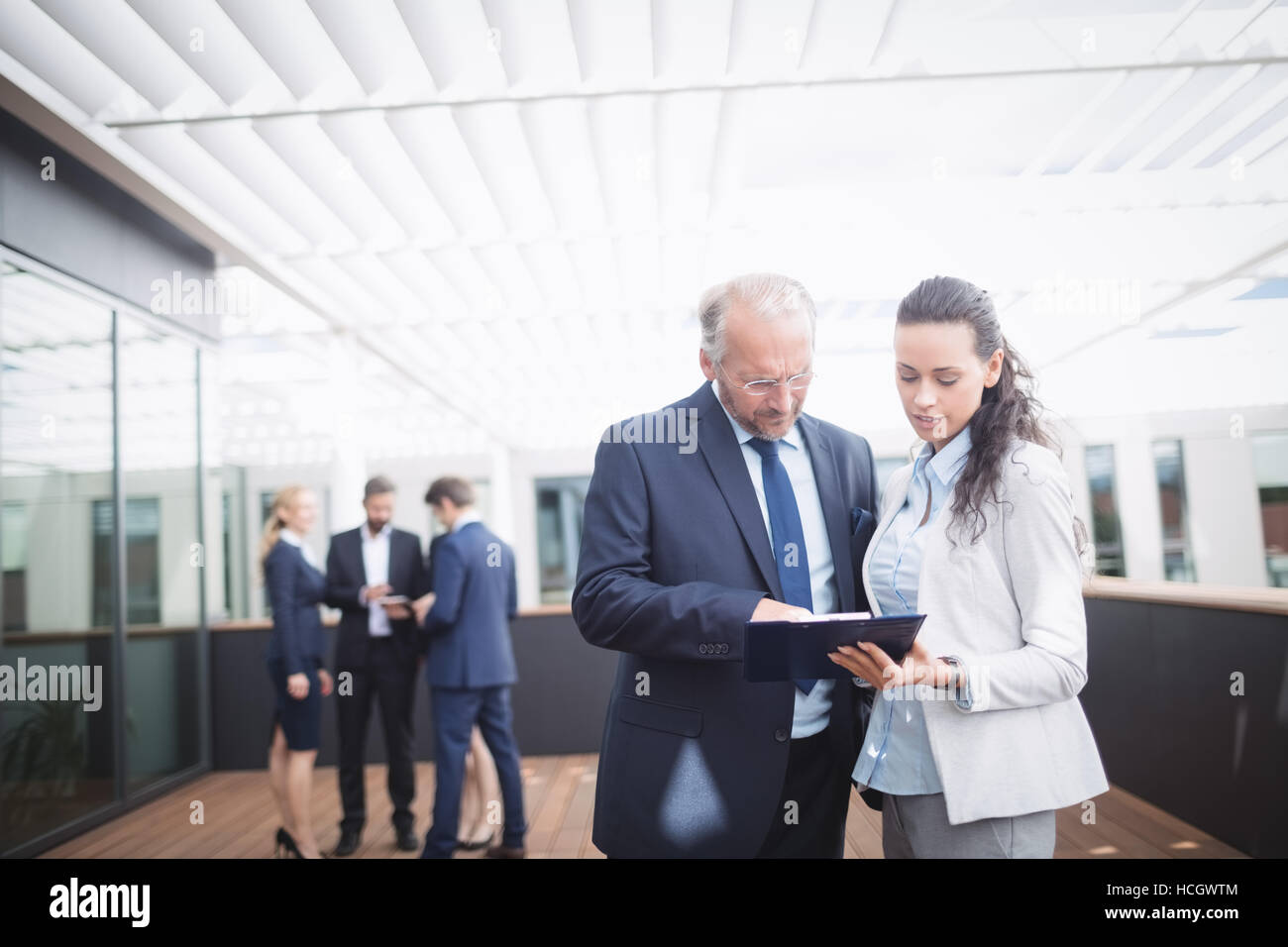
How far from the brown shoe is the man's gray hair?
9.94 feet

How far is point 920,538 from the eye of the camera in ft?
5.00

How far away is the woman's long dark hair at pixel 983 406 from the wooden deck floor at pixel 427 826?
269 cm

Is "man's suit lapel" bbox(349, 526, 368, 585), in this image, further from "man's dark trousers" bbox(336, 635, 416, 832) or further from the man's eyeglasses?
the man's eyeglasses

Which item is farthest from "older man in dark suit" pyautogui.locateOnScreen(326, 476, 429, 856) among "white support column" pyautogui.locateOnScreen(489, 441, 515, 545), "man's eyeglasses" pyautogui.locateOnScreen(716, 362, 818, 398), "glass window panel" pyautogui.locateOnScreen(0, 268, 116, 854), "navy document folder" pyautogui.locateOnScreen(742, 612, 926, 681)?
"white support column" pyautogui.locateOnScreen(489, 441, 515, 545)

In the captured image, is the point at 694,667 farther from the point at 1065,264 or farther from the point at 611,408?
the point at 611,408

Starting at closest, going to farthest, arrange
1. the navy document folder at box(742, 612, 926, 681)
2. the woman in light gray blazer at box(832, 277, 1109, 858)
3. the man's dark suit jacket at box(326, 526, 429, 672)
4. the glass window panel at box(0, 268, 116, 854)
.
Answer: the navy document folder at box(742, 612, 926, 681) < the woman in light gray blazer at box(832, 277, 1109, 858) < the glass window panel at box(0, 268, 116, 854) < the man's dark suit jacket at box(326, 526, 429, 672)

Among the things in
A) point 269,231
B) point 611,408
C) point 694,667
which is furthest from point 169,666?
point 611,408

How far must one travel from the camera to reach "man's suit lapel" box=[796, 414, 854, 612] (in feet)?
5.45

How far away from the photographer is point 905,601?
1.52 metres

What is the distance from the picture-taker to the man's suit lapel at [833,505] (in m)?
1.66

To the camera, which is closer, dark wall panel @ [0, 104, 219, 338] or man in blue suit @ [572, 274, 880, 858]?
man in blue suit @ [572, 274, 880, 858]

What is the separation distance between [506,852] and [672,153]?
3.38 metres

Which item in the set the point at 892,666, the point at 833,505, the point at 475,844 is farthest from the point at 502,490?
the point at 892,666
